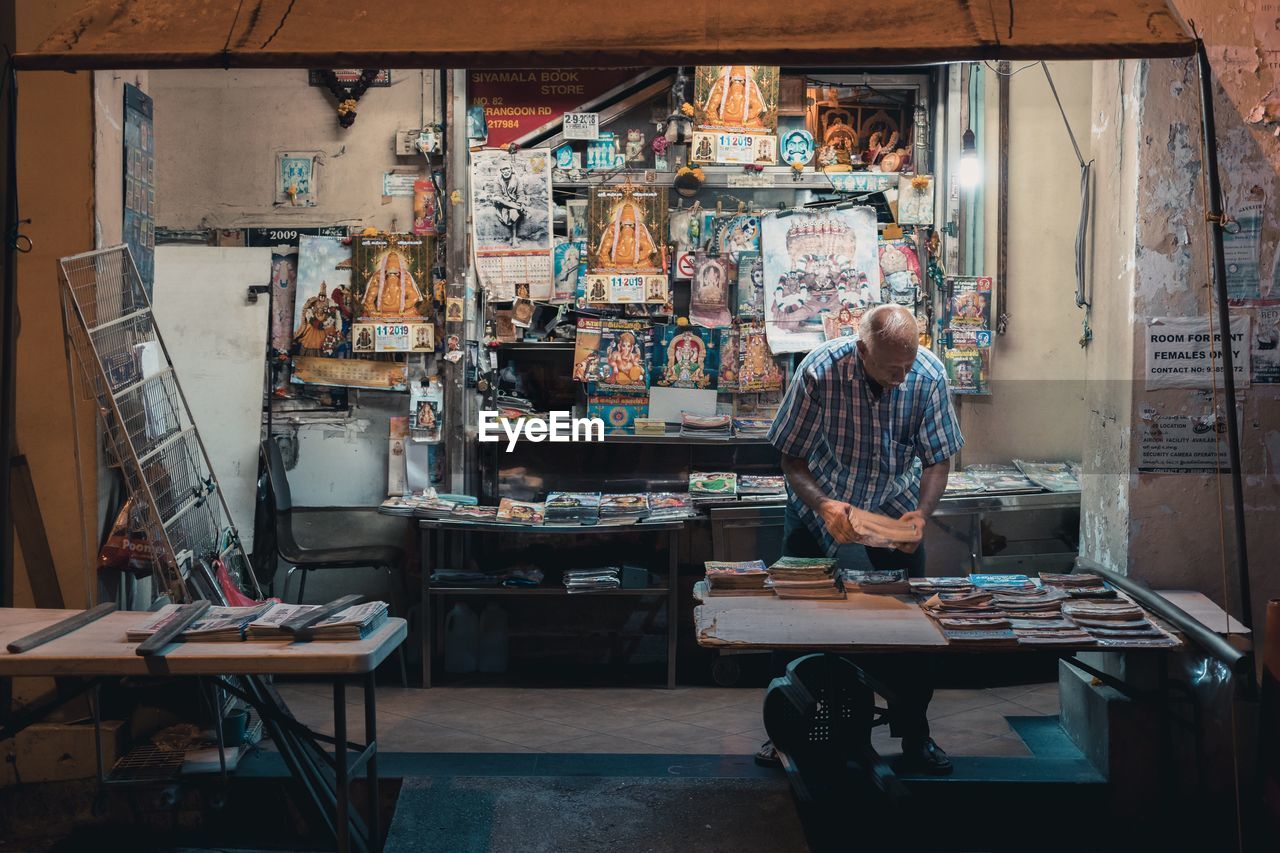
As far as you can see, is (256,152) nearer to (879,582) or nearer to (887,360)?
(887,360)

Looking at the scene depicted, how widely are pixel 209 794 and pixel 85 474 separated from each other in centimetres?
138

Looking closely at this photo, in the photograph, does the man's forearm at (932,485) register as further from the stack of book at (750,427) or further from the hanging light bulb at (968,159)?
the hanging light bulb at (968,159)

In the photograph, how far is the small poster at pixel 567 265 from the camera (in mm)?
6852

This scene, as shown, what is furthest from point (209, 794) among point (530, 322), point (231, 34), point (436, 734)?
point (530, 322)

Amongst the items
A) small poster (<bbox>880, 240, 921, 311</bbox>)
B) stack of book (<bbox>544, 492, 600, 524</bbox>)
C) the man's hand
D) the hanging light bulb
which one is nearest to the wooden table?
the man's hand

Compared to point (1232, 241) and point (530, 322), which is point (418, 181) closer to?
point (530, 322)

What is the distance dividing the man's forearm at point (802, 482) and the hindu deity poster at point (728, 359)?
2.07 meters

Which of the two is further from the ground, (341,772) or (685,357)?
(685,357)

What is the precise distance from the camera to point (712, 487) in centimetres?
654

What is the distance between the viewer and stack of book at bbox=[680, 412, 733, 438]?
6.72 meters

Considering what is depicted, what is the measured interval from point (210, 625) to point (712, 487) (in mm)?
3455

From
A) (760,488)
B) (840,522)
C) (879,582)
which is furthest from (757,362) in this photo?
(879,582)

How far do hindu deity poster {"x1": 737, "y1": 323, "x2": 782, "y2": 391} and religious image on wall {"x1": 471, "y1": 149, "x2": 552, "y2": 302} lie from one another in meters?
1.27

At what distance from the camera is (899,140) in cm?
685
